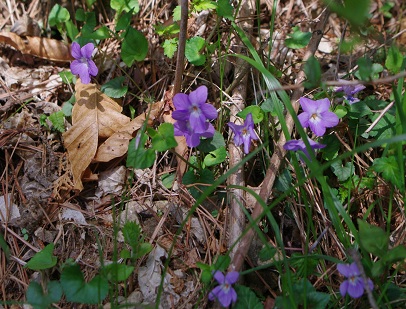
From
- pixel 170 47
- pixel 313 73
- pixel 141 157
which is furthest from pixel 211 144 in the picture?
pixel 313 73

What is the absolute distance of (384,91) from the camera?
276 cm

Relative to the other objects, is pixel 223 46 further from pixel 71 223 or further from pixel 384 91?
pixel 71 223

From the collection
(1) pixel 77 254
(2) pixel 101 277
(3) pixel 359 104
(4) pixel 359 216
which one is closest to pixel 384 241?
(4) pixel 359 216

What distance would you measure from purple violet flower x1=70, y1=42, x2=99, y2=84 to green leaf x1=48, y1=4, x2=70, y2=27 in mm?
458

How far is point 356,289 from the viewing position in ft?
6.11

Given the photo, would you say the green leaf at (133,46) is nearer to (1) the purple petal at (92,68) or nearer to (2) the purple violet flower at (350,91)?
(1) the purple petal at (92,68)

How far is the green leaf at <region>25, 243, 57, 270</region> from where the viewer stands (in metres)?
2.11

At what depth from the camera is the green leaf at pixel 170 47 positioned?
2631mm

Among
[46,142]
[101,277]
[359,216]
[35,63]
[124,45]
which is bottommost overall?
[359,216]

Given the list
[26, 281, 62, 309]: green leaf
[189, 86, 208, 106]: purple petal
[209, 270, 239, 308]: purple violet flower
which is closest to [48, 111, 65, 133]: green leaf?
[189, 86, 208, 106]: purple petal

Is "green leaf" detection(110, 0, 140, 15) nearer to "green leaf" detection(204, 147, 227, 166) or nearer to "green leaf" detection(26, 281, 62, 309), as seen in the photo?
"green leaf" detection(204, 147, 227, 166)

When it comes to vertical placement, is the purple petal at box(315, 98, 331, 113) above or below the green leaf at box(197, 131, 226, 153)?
above

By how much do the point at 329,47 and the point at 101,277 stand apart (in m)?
2.10


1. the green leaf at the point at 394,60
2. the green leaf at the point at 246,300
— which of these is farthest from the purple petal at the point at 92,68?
the green leaf at the point at 394,60
